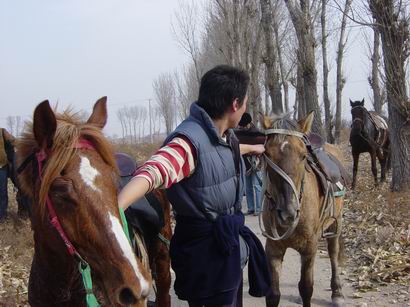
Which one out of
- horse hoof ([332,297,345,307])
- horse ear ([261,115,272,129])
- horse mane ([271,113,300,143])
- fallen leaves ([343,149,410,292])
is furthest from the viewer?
fallen leaves ([343,149,410,292])

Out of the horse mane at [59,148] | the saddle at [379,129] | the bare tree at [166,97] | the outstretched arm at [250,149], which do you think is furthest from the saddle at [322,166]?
the bare tree at [166,97]

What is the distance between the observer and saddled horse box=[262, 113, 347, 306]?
368 cm

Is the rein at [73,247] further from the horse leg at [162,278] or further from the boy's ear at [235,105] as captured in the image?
the horse leg at [162,278]

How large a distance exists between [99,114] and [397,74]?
746 centimetres

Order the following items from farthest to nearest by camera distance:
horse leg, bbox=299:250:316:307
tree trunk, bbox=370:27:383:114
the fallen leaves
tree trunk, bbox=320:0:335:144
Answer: tree trunk, bbox=320:0:335:144, tree trunk, bbox=370:27:383:114, the fallen leaves, horse leg, bbox=299:250:316:307

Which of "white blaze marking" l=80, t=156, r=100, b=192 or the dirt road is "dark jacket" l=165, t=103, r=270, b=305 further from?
the dirt road

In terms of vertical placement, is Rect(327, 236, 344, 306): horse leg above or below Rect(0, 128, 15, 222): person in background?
below

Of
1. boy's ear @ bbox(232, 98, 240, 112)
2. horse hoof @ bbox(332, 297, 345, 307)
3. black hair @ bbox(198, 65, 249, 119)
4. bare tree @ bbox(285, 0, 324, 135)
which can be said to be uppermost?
bare tree @ bbox(285, 0, 324, 135)

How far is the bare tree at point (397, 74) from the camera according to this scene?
8.23m

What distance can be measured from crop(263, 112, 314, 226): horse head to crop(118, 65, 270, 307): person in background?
1198mm

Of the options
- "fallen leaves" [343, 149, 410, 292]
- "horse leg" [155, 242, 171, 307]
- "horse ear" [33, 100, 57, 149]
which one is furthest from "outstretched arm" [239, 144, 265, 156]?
"fallen leaves" [343, 149, 410, 292]

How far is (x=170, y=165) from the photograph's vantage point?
2.13m

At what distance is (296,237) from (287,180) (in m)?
0.72

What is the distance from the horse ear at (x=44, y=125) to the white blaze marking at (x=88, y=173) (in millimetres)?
181
